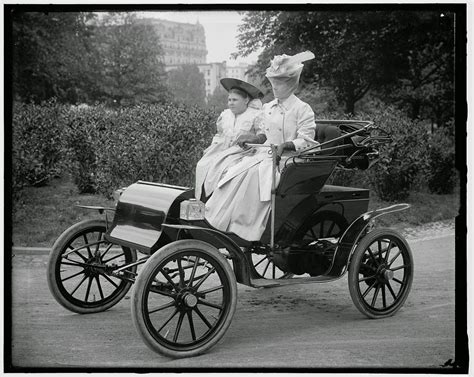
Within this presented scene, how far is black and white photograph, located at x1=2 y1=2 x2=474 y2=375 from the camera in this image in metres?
5.23

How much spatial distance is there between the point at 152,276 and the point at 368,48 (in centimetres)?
322

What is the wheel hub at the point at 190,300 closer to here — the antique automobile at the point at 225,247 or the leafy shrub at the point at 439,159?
the antique automobile at the point at 225,247

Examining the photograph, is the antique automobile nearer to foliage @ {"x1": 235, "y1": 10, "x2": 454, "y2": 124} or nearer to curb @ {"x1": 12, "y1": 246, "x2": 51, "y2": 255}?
curb @ {"x1": 12, "y1": 246, "x2": 51, "y2": 255}

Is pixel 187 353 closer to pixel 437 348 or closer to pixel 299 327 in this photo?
pixel 299 327

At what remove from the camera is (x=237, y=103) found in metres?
6.20

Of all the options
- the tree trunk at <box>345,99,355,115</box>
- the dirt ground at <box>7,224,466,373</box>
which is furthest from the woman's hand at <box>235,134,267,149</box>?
the tree trunk at <box>345,99,355,115</box>

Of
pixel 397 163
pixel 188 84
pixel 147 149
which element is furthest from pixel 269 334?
pixel 397 163

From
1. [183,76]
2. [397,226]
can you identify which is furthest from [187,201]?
[397,226]

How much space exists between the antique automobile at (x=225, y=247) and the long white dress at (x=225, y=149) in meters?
0.31

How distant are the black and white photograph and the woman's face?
0.03 feet

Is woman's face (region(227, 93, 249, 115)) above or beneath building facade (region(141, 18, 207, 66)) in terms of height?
beneath

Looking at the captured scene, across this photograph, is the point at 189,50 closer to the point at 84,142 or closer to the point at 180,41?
the point at 180,41

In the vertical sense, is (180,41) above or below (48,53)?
above

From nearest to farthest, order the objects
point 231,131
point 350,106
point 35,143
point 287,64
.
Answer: point 287,64 → point 231,131 → point 35,143 → point 350,106
